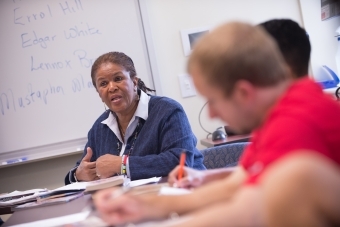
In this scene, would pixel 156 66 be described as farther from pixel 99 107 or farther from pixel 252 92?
pixel 252 92

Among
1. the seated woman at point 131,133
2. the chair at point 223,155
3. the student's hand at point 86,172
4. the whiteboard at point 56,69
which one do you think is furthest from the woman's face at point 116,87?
the whiteboard at point 56,69

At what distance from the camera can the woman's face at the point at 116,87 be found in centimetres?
219

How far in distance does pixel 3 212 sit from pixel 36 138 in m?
1.41

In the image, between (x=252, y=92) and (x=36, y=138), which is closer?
(x=252, y=92)

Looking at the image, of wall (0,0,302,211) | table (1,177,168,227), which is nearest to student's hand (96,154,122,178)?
table (1,177,168,227)

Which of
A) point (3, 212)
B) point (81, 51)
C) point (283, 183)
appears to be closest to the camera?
point (283, 183)

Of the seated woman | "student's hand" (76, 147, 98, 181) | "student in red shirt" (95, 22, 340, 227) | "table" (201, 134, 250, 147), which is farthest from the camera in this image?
"table" (201, 134, 250, 147)

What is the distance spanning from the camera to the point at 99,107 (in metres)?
3.08

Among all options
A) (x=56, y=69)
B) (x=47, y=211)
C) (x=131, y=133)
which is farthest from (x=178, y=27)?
(x=47, y=211)

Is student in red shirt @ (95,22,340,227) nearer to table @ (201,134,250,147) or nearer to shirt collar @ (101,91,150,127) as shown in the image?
shirt collar @ (101,91,150,127)

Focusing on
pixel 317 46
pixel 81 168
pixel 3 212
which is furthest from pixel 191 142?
pixel 317 46

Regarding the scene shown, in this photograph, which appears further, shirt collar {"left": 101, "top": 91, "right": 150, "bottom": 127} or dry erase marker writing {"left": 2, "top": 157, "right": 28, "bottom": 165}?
dry erase marker writing {"left": 2, "top": 157, "right": 28, "bottom": 165}

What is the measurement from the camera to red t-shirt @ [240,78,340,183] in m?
0.66

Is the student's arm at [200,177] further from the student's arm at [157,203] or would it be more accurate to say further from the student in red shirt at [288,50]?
the student's arm at [157,203]
